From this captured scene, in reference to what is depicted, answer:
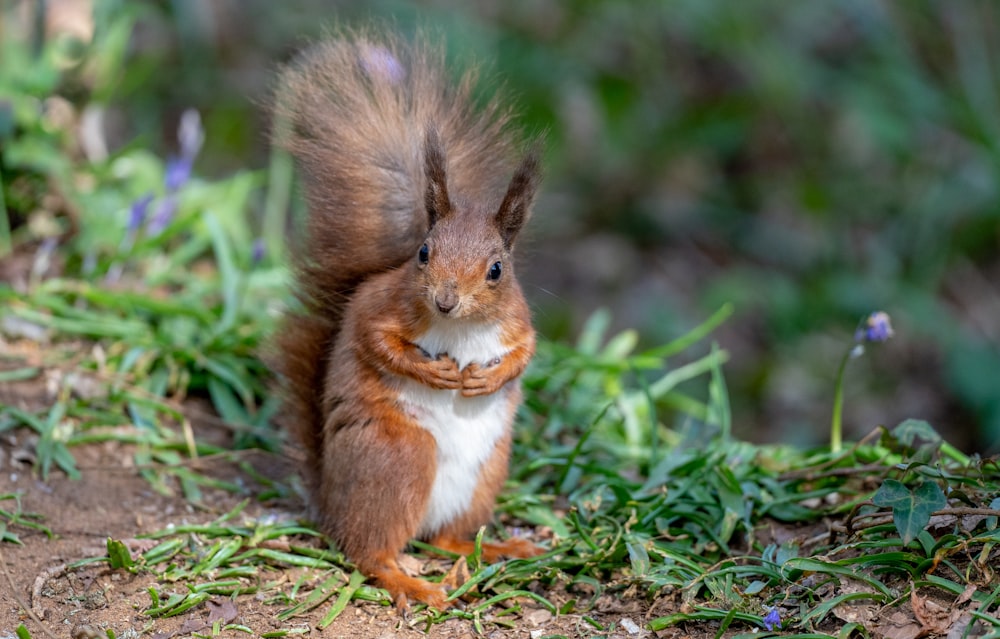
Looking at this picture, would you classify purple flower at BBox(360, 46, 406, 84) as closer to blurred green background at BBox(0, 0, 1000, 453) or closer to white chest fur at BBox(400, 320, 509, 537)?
white chest fur at BBox(400, 320, 509, 537)

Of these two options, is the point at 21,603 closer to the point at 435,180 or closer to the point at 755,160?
the point at 435,180

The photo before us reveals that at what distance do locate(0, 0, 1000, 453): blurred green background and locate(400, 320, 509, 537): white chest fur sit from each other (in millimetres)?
3004

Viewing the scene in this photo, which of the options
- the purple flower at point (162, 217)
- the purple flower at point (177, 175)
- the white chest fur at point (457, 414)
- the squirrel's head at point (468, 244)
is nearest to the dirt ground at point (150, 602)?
the white chest fur at point (457, 414)

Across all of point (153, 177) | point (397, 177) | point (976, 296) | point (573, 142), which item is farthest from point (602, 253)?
point (397, 177)

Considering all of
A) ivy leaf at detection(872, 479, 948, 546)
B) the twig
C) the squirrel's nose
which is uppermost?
the squirrel's nose

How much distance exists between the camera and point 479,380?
2.60m

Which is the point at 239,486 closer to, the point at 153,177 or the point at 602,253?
the point at 153,177

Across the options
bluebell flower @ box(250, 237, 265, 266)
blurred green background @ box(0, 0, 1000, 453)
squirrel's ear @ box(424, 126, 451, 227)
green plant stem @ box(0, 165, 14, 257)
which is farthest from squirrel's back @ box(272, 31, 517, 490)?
blurred green background @ box(0, 0, 1000, 453)

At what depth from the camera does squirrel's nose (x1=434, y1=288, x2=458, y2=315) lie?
2.43 meters

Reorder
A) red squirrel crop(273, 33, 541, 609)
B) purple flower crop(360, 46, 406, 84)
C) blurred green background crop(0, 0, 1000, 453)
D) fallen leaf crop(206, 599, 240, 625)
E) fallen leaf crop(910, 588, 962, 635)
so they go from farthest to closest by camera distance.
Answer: blurred green background crop(0, 0, 1000, 453), purple flower crop(360, 46, 406, 84), red squirrel crop(273, 33, 541, 609), fallen leaf crop(206, 599, 240, 625), fallen leaf crop(910, 588, 962, 635)

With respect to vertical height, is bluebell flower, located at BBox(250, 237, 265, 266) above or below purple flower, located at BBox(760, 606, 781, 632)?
above

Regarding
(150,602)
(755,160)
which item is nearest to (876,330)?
(150,602)

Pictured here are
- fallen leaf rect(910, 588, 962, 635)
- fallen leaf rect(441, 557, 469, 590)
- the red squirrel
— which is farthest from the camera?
fallen leaf rect(441, 557, 469, 590)

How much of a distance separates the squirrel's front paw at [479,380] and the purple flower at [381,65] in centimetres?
78
